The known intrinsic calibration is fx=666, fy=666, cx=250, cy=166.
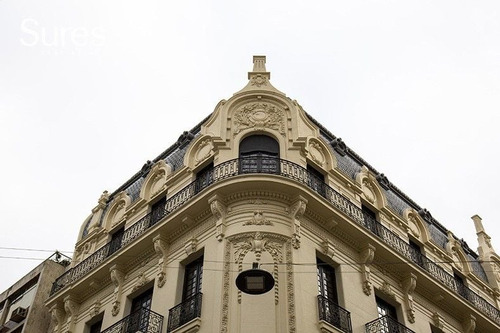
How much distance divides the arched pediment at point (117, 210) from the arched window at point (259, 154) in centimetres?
653

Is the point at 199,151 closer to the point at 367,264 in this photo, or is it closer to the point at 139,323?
the point at 139,323

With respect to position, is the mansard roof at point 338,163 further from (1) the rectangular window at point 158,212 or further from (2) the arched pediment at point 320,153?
(1) the rectangular window at point 158,212

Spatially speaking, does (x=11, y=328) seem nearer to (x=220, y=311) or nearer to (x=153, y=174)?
(x=153, y=174)

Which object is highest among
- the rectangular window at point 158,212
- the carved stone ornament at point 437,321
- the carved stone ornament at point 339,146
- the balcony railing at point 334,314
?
the carved stone ornament at point 339,146

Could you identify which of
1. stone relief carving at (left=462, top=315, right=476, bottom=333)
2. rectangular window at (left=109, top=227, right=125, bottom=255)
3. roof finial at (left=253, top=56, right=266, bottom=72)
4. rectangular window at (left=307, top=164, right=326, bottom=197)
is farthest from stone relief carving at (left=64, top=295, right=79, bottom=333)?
stone relief carving at (left=462, top=315, right=476, bottom=333)

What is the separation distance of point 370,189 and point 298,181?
631 centimetres

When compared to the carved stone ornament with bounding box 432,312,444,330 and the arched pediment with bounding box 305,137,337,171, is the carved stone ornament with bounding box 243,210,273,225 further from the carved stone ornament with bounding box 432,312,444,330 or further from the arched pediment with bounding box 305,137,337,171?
the carved stone ornament with bounding box 432,312,444,330

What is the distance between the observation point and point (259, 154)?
21484 mm

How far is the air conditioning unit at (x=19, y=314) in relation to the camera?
26531mm

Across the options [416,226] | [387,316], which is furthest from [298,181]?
[416,226]

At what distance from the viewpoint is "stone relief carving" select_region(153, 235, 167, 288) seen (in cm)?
2066

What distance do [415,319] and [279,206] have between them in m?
6.31

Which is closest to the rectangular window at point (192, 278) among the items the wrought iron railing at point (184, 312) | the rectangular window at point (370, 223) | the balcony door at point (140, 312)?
the wrought iron railing at point (184, 312)

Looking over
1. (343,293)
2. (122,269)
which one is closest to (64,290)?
(122,269)
